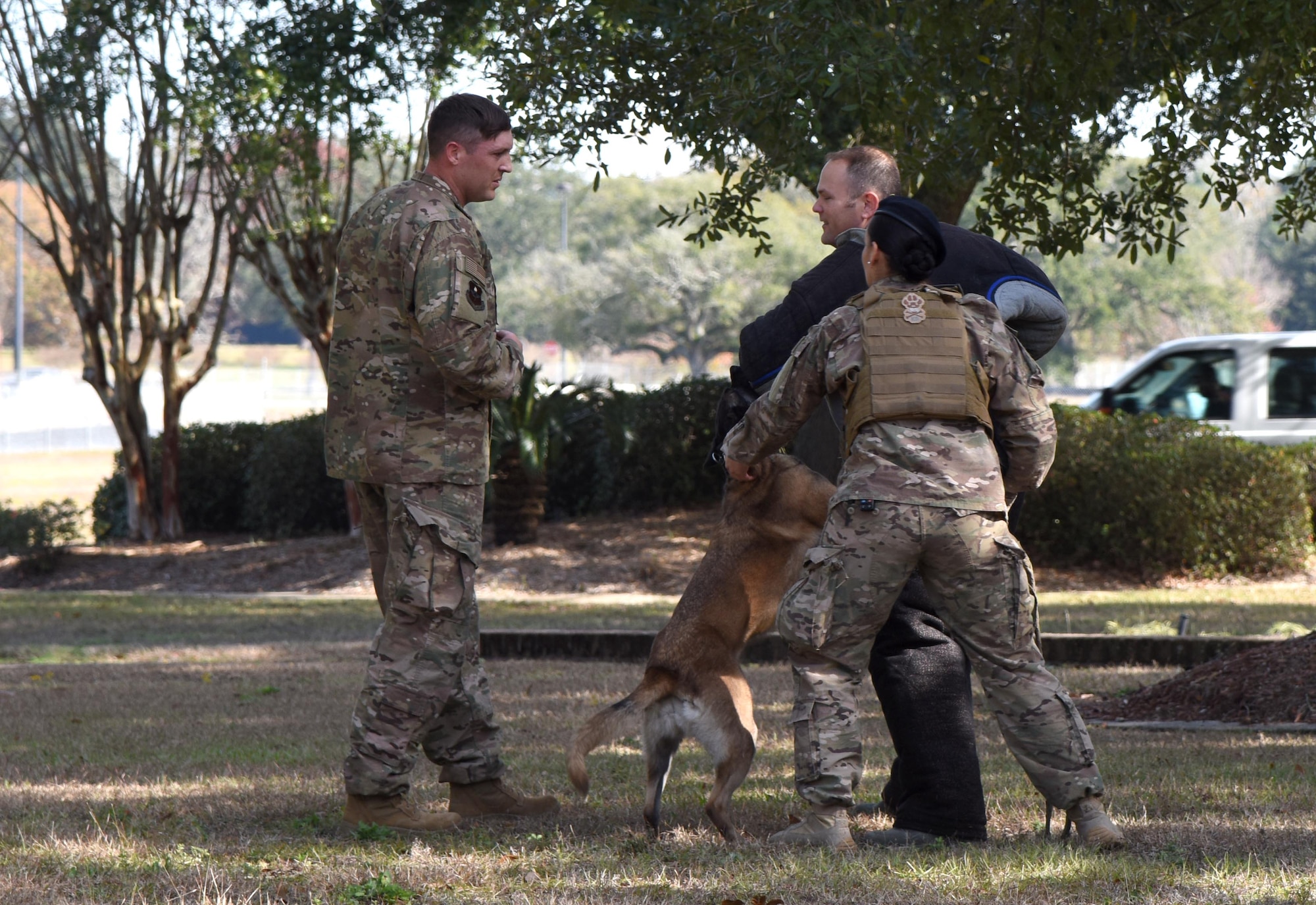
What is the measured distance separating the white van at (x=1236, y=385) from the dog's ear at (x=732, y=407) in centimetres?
1250

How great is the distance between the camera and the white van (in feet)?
52.7

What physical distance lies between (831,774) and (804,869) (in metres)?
0.33

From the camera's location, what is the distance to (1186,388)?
1680 cm

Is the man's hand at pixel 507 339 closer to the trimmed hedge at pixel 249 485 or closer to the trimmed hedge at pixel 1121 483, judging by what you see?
the trimmed hedge at pixel 1121 483

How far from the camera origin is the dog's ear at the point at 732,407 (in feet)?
15.0

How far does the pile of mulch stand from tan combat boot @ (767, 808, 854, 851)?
3.20 meters

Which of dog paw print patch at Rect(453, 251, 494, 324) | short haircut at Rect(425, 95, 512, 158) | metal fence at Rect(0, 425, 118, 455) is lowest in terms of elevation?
dog paw print patch at Rect(453, 251, 494, 324)

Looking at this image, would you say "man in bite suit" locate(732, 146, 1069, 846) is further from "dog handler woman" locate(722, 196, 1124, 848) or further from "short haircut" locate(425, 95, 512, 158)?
"short haircut" locate(425, 95, 512, 158)

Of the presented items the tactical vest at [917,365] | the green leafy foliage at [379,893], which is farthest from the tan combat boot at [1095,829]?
the green leafy foliage at [379,893]

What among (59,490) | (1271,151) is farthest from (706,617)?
(59,490)

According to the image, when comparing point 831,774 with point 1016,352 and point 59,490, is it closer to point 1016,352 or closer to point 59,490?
point 1016,352

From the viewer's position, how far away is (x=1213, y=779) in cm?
536

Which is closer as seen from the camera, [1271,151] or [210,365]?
[1271,151]

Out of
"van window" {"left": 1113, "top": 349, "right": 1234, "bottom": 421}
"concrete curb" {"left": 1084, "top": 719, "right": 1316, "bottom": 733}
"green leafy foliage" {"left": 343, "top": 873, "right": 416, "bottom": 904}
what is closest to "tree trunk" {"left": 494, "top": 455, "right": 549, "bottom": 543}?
"van window" {"left": 1113, "top": 349, "right": 1234, "bottom": 421}
